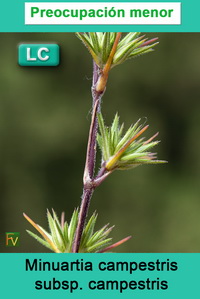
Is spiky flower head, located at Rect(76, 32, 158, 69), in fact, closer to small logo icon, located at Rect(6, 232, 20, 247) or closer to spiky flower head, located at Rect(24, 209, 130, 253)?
spiky flower head, located at Rect(24, 209, 130, 253)

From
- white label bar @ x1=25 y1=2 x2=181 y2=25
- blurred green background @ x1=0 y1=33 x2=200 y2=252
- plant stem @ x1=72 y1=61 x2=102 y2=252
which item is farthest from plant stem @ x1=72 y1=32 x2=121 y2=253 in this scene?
blurred green background @ x1=0 y1=33 x2=200 y2=252

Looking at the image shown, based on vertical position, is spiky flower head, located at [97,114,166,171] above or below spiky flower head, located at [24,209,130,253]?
above

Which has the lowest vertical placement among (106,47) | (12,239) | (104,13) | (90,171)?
(12,239)

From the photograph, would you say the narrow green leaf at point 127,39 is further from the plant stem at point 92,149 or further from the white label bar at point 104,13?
the white label bar at point 104,13

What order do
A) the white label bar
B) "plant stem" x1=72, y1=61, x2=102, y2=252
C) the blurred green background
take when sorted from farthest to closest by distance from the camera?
the blurred green background, the white label bar, "plant stem" x1=72, y1=61, x2=102, y2=252

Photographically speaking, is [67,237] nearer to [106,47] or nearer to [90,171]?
[90,171]

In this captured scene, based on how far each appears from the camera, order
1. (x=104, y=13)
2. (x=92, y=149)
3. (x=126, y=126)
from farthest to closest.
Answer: (x=126, y=126)
(x=104, y=13)
(x=92, y=149)

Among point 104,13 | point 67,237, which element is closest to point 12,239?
point 67,237
